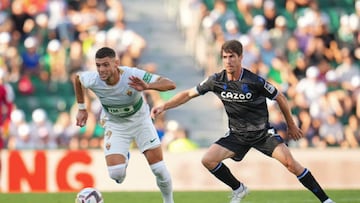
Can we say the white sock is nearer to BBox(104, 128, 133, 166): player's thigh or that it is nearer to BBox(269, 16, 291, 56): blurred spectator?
BBox(104, 128, 133, 166): player's thigh

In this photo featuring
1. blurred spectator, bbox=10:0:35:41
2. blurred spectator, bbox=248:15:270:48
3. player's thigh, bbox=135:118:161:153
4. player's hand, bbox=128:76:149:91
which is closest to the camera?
player's hand, bbox=128:76:149:91

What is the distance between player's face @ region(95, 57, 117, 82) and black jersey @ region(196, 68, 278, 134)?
45.5 inches

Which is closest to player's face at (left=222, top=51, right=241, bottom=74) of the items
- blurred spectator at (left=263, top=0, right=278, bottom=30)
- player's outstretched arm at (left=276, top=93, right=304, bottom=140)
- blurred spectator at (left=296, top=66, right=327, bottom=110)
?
player's outstretched arm at (left=276, top=93, right=304, bottom=140)

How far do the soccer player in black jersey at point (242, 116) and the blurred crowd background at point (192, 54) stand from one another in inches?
291

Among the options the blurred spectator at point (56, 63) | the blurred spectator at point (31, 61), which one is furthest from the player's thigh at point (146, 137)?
the blurred spectator at point (31, 61)

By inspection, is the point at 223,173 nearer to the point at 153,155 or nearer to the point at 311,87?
the point at 153,155

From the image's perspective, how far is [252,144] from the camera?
13.1m

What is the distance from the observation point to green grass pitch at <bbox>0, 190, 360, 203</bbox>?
50.4ft

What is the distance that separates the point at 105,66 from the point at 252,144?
2.14 m

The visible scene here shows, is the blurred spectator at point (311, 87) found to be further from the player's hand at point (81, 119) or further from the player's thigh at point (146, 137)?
the player's hand at point (81, 119)

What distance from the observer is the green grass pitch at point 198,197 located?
1535 cm

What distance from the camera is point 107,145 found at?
13.1 metres

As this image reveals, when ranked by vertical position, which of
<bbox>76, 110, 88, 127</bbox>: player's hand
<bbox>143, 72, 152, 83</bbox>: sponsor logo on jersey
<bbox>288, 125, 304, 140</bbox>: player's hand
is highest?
<bbox>143, 72, 152, 83</bbox>: sponsor logo on jersey

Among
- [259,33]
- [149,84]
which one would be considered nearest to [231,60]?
[149,84]
